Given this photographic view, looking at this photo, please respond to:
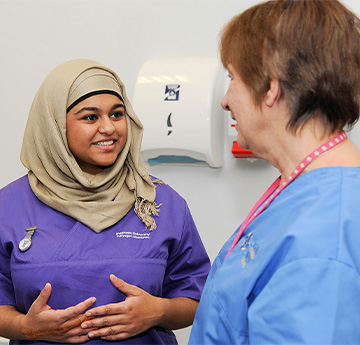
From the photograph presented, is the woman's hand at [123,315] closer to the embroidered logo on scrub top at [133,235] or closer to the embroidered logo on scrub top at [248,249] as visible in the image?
the embroidered logo on scrub top at [133,235]

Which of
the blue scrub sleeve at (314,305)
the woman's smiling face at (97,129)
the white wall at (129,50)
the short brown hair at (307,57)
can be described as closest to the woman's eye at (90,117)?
the woman's smiling face at (97,129)

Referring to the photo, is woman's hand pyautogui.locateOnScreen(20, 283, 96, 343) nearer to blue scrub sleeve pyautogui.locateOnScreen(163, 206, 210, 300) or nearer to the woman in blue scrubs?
blue scrub sleeve pyautogui.locateOnScreen(163, 206, 210, 300)

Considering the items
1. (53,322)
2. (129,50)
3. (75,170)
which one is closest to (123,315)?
(53,322)

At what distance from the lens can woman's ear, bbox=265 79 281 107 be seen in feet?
3.17

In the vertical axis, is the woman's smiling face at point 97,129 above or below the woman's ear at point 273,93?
below

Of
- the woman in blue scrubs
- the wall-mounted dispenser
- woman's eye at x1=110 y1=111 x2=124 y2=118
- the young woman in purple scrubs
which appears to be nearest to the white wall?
the wall-mounted dispenser

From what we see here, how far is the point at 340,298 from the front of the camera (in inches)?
32.6

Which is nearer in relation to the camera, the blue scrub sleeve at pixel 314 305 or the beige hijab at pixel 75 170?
the blue scrub sleeve at pixel 314 305

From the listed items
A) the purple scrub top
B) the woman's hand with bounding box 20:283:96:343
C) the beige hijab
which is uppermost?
the beige hijab

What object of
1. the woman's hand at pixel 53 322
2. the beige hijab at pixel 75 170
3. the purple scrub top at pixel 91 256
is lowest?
the woman's hand at pixel 53 322

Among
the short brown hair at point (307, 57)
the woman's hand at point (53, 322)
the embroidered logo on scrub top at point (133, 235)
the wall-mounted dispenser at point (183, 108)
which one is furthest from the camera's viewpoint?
the wall-mounted dispenser at point (183, 108)

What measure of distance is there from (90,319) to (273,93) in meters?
0.80

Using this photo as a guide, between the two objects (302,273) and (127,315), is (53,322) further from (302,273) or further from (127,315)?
(302,273)

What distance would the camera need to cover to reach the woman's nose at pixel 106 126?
1.52 metres
